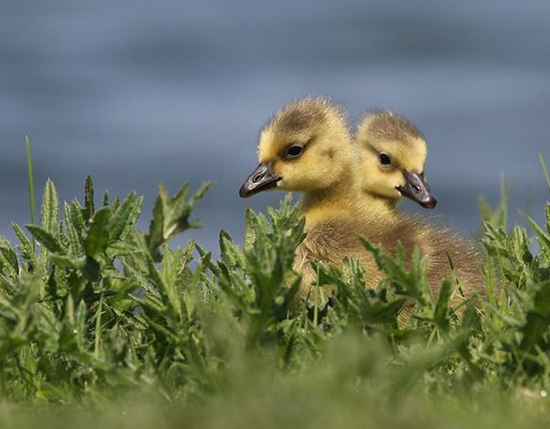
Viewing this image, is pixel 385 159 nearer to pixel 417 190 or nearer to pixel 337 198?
pixel 417 190

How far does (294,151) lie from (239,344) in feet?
7.12

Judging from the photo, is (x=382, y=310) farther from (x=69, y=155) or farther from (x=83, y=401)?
(x=69, y=155)

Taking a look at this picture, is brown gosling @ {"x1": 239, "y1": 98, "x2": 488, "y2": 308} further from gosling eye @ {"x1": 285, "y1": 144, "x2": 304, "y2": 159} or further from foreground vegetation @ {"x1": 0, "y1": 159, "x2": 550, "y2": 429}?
foreground vegetation @ {"x1": 0, "y1": 159, "x2": 550, "y2": 429}

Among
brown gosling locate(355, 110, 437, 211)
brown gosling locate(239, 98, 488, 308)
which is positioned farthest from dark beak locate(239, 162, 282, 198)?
brown gosling locate(355, 110, 437, 211)

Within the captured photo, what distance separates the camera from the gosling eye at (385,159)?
17.0ft

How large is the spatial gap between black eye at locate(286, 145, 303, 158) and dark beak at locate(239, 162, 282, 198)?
0.27 feet

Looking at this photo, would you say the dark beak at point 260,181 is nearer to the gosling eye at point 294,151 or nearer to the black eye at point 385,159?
the gosling eye at point 294,151

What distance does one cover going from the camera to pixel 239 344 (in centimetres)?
286

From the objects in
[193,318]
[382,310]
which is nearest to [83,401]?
[193,318]

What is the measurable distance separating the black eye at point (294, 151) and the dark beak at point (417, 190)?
442 mm

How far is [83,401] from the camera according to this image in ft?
9.41

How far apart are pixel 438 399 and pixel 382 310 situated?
333 millimetres

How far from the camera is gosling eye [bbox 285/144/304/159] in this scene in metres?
4.94

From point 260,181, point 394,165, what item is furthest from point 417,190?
point 260,181
